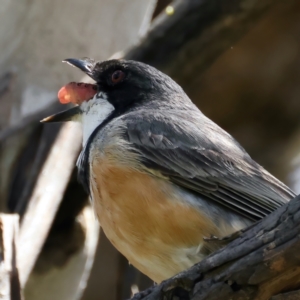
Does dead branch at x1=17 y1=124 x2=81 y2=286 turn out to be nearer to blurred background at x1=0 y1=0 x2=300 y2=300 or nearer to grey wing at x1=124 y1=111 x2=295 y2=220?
blurred background at x1=0 y1=0 x2=300 y2=300

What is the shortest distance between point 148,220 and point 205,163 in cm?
46

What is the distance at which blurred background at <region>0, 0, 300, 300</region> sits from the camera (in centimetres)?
423

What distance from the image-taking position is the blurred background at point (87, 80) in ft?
13.9

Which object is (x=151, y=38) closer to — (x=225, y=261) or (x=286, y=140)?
(x=286, y=140)

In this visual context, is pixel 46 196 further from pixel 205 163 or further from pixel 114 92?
pixel 205 163

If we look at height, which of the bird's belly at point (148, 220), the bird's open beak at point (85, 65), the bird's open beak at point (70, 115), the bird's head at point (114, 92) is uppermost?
the bird's open beak at point (85, 65)

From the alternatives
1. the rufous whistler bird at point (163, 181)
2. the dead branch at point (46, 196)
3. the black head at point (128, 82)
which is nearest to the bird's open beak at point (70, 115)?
the rufous whistler bird at point (163, 181)

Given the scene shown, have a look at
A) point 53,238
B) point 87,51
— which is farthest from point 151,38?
point 53,238

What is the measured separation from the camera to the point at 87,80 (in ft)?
14.9

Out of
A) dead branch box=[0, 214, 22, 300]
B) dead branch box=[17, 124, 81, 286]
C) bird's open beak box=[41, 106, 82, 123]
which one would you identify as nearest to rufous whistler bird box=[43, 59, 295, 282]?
bird's open beak box=[41, 106, 82, 123]

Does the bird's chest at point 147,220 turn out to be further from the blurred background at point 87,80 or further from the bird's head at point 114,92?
the blurred background at point 87,80

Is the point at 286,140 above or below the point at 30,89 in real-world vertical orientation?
below

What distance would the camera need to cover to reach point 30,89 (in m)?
4.86

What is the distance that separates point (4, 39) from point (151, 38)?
113 cm
